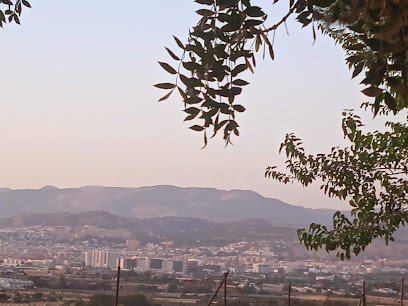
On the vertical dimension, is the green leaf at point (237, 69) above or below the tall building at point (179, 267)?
above

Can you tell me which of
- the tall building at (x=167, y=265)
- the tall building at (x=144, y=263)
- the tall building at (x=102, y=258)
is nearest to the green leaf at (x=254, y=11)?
the tall building at (x=144, y=263)

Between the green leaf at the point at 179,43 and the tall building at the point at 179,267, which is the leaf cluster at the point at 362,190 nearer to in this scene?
the green leaf at the point at 179,43

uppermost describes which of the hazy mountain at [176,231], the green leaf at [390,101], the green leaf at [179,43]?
the hazy mountain at [176,231]

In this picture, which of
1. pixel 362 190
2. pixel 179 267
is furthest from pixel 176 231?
pixel 362 190

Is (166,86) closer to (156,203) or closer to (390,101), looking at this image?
(390,101)

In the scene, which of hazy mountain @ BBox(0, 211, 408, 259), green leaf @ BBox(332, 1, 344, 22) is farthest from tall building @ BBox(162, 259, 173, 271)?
green leaf @ BBox(332, 1, 344, 22)

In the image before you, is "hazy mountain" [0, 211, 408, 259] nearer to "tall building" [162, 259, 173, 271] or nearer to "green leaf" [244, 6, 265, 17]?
"tall building" [162, 259, 173, 271]

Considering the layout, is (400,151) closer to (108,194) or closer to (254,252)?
(254,252)

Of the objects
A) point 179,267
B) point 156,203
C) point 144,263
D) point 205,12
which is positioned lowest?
point 179,267
